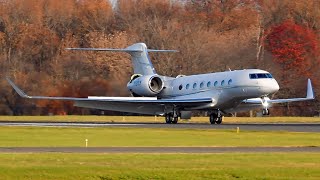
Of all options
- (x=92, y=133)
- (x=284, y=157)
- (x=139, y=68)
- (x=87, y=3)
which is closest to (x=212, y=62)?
(x=139, y=68)

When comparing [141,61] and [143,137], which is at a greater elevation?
[141,61]

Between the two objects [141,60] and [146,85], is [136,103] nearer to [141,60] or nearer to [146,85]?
[146,85]

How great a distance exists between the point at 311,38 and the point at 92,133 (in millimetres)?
54117

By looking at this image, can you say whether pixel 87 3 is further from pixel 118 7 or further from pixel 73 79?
pixel 73 79

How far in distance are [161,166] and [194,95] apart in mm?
40090

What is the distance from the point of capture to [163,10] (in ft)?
385

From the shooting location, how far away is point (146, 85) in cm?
7212

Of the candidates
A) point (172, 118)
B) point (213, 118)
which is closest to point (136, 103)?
point (172, 118)

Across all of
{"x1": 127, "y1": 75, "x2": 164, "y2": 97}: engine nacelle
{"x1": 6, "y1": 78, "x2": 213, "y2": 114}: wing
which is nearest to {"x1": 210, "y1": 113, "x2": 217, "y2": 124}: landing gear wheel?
{"x1": 6, "y1": 78, "x2": 213, "y2": 114}: wing

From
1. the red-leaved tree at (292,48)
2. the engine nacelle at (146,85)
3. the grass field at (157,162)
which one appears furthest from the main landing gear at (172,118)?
the red-leaved tree at (292,48)

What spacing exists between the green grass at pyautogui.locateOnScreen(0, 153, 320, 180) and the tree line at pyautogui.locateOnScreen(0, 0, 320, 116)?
36911mm

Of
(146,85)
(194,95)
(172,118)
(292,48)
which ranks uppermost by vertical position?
(292,48)

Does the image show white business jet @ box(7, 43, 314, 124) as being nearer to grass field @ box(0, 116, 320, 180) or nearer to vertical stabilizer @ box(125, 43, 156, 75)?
vertical stabilizer @ box(125, 43, 156, 75)

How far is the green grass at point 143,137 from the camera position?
139ft
